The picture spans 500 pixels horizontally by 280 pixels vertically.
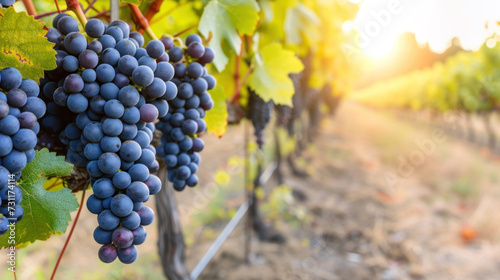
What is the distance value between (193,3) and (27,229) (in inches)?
46.3

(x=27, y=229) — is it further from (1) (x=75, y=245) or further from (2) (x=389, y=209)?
(2) (x=389, y=209)

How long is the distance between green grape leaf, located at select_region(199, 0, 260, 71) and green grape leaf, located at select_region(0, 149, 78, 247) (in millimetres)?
538

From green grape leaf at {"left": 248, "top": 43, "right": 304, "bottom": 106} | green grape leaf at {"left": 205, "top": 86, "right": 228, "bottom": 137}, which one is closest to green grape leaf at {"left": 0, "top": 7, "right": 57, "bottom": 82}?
green grape leaf at {"left": 205, "top": 86, "right": 228, "bottom": 137}

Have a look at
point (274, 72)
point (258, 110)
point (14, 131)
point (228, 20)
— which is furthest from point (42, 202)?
point (258, 110)

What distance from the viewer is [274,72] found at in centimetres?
155

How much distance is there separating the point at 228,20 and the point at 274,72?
1.66 feet

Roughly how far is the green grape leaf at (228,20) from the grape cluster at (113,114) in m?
0.40

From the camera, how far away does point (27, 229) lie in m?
0.65

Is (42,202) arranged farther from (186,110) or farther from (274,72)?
(274,72)

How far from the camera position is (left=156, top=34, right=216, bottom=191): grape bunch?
32.3 inches

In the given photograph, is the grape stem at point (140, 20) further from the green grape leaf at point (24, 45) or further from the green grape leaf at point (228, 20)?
the green grape leaf at point (24, 45)

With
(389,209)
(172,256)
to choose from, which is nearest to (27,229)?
(172,256)

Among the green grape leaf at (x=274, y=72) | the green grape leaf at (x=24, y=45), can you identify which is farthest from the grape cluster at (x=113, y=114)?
the green grape leaf at (x=274, y=72)

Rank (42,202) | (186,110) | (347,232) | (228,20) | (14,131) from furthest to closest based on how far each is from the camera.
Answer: (347,232), (228,20), (186,110), (42,202), (14,131)
